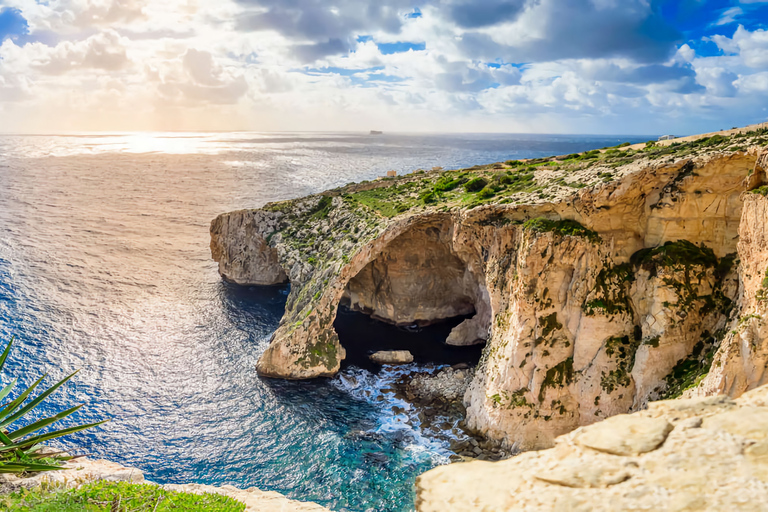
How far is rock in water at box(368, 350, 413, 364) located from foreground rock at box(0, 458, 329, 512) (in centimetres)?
2785

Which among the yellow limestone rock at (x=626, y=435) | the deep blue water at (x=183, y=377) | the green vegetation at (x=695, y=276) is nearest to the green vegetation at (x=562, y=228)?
the green vegetation at (x=695, y=276)

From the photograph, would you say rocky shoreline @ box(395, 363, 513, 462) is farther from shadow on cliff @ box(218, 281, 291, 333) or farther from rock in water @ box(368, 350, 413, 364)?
shadow on cliff @ box(218, 281, 291, 333)

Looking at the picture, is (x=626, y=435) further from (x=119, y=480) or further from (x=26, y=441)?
(x=119, y=480)

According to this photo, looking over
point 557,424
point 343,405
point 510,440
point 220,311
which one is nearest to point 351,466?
point 343,405

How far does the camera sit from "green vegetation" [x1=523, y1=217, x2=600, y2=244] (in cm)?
3168

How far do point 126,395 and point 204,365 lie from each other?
7326 mm

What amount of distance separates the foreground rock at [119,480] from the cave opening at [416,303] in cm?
3117

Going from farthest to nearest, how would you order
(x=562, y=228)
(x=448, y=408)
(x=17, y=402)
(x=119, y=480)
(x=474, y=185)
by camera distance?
1. (x=474, y=185)
2. (x=448, y=408)
3. (x=562, y=228)
4. (x=119, y=480)
5. (x=17, y=402)

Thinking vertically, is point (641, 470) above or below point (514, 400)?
above

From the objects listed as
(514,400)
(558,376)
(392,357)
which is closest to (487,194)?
(558,376)

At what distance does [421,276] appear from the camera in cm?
5884

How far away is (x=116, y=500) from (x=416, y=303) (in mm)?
44684

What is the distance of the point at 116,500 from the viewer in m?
17.1

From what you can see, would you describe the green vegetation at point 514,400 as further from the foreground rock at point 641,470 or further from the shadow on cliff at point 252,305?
the shadow on cliff at point 252,305
